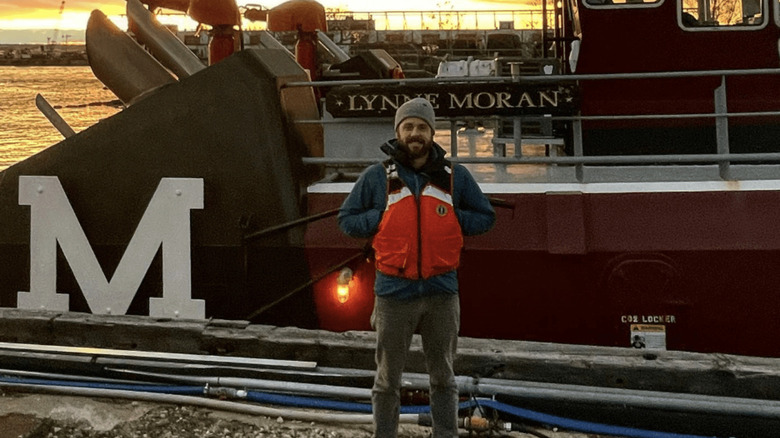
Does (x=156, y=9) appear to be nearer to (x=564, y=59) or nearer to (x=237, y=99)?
(x=237, y=99)

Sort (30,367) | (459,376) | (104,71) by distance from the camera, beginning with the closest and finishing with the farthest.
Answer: (459,376) → (30,367) → (104,71)

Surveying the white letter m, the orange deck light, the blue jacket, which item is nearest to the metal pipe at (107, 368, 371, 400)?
the blue jacket

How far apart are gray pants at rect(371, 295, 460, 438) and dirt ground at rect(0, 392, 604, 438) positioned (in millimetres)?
370

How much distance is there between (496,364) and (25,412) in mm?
3014

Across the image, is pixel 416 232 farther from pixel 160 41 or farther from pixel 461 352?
pixel 160 41

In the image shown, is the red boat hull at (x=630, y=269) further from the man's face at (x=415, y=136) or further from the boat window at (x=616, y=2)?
the man's face at (x=415, y=136)

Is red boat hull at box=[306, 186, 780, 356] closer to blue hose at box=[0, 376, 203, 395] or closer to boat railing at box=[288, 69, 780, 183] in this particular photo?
boat railing at box=[288, 69, 780, 183]

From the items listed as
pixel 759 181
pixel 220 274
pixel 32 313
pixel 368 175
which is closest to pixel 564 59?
pixel 759 181

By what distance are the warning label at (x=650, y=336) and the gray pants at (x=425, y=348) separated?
8.51ft

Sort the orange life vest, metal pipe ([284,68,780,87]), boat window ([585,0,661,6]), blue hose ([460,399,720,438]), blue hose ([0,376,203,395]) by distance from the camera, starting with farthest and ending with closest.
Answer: boat window ([585,0,661,6]) → metal pipe ([284,68,780,87]) → blue hose ([0,376,203,395]) → blue hose ([460,399,720,438]) → the orange life vest

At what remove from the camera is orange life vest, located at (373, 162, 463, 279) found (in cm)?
430

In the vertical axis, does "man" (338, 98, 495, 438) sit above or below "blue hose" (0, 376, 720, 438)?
above

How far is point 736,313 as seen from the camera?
6.56 meters

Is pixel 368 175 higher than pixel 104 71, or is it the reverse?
pixel 104 71
